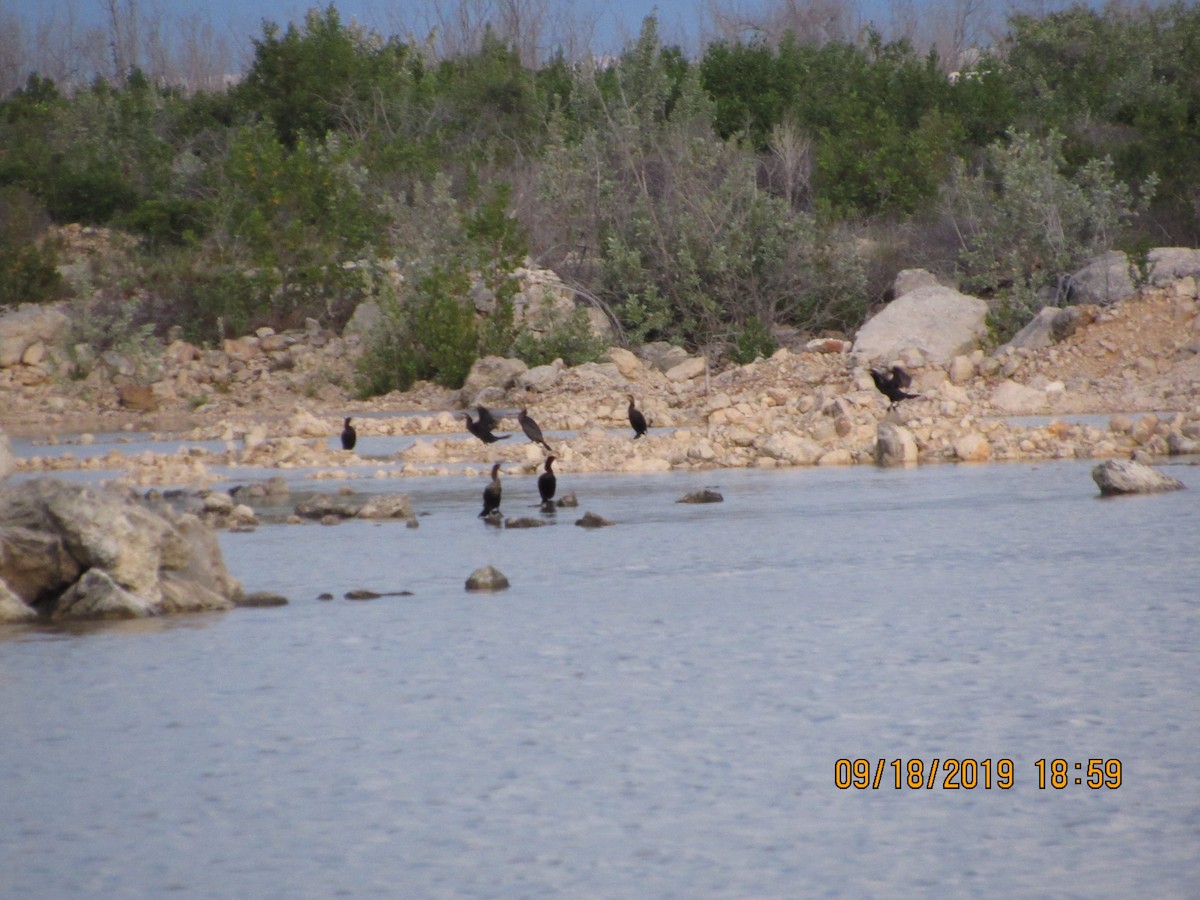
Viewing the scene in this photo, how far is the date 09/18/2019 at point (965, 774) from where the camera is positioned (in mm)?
→ 4609

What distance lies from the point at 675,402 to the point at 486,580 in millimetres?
13023

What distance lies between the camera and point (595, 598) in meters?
7.86

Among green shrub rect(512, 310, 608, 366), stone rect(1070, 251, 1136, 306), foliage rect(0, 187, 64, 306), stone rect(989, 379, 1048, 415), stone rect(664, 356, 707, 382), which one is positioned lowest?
stone rect(989, 379, 1048, 415)

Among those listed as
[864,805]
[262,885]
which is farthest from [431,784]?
[864,805]

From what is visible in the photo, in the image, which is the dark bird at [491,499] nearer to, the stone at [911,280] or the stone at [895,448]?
the stone at [895,448]

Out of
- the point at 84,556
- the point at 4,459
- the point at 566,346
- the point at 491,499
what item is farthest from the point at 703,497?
the point at 566,346

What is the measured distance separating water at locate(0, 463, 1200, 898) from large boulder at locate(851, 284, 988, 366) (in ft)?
40.5

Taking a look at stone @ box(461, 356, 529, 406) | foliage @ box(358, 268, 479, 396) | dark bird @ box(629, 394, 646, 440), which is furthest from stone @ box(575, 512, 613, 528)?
foliage @ box(358, 268, 479, 396)

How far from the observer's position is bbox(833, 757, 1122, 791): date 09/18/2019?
461cm

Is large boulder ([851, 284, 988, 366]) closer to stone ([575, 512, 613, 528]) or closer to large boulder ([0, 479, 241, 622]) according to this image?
stone ([575, 512, 613, 528])

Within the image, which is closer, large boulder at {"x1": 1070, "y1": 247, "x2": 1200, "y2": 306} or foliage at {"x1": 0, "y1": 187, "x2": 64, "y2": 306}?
large boulder at {"x1": 1070, "y1": 247, "x2": 1200, "y2": 306}

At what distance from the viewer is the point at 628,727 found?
5359 mm

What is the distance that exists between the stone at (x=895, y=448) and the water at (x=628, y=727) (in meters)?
5.05

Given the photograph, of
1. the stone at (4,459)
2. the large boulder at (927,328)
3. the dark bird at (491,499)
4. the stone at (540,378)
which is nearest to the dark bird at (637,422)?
the dark bird at (491,499)
